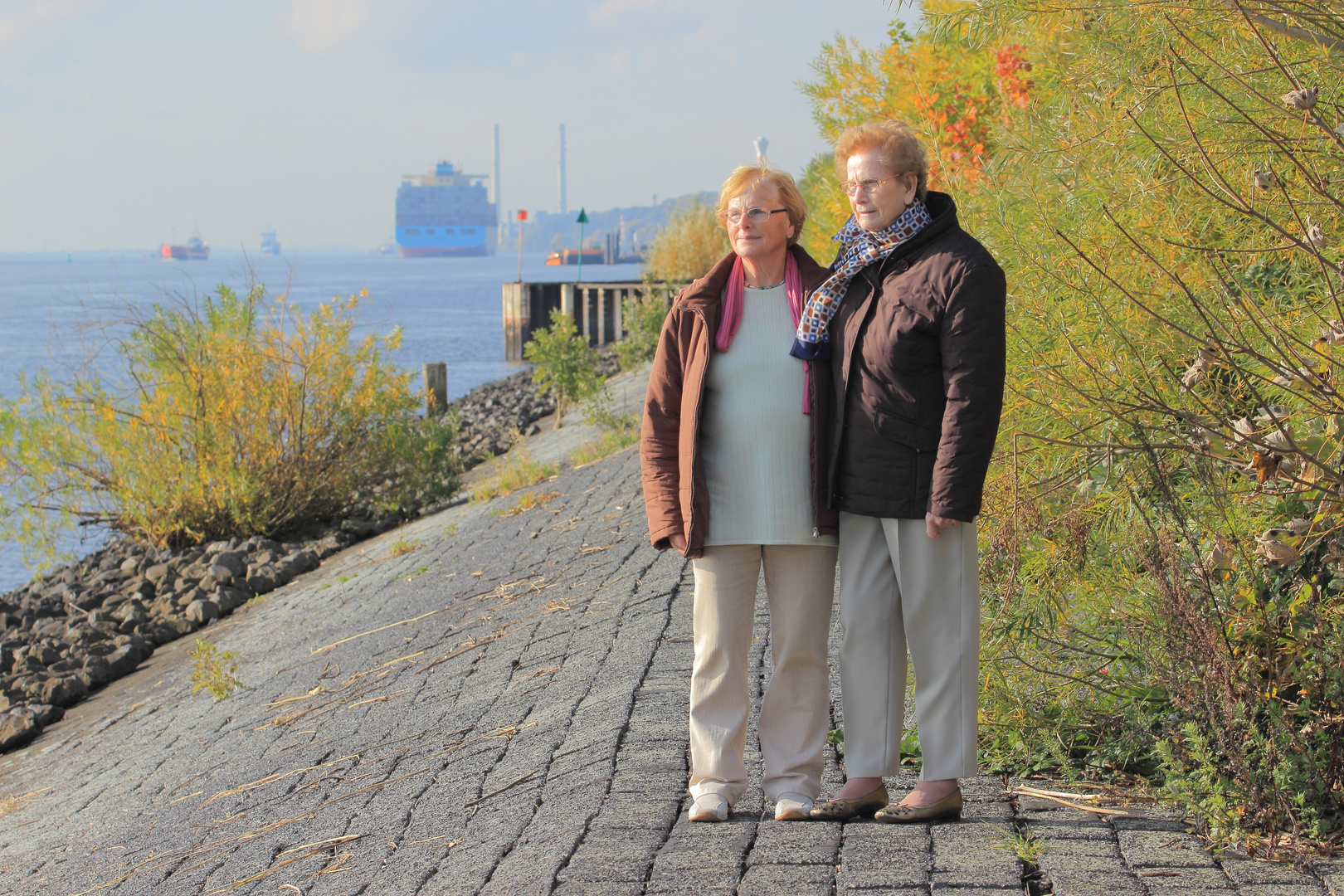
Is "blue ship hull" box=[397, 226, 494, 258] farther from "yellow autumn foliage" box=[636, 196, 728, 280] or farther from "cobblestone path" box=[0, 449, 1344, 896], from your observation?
"cobblestone path" box=[0, 449, 1344, 896]

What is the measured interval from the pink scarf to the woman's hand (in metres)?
0.45

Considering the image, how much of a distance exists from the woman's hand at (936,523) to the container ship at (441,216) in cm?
19918

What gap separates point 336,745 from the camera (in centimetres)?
498

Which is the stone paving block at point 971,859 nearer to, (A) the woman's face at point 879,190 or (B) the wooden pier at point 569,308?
(A) the woman's face at point 879,190

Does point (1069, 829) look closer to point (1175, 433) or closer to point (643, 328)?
point (1175, 433)

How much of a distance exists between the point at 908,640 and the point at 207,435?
30.7 feet

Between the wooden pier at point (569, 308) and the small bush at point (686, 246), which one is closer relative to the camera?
the small bush at point (686, 246)

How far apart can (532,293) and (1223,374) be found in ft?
93.4

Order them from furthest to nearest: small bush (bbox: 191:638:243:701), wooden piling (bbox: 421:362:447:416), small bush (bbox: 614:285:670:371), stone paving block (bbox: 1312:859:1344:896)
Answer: wooden piling (bbox: 421:362:447:416)
small bush (bbox: 614:285:670:371)
small bush (bbox: 191:638:243:701)
stone paving block (bbox: 1312:859:1344:896)

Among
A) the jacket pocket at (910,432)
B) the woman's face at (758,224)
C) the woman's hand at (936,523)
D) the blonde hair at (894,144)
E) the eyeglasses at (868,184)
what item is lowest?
the woman's hand at (936,523)

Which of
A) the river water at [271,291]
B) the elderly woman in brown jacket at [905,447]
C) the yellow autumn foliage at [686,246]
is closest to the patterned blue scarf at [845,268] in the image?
the elderly woman in brown jacket at [905,447]

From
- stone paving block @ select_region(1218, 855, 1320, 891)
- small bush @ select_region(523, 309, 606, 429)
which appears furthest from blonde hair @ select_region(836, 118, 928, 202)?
small bush @ select_region(523, 309, 606, 429)

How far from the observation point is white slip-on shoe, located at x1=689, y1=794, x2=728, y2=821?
10.5 feet

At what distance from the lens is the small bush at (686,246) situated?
2642 centimetres
